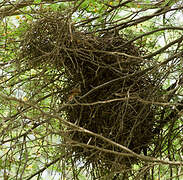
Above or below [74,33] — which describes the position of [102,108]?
below

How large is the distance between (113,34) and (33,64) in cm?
50

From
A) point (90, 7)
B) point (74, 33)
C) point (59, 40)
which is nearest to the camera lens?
point (59, 40)

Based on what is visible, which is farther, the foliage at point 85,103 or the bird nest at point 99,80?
the bird nest at point 99,80

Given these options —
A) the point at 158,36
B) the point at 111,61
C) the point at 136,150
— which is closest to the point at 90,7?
the point at 158,36

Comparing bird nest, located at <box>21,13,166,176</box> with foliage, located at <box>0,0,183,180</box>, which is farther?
bird nest, located at <box>21,13,166,176</box>

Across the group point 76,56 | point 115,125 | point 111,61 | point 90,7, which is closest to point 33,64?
point 76,56

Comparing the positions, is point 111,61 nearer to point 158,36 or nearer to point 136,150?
point 136,150

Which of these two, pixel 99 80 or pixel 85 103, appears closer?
pixel 85 103

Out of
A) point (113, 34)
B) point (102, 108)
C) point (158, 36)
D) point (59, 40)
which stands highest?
point (158, 36)

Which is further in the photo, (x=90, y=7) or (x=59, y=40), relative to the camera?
(x=90, y=7)

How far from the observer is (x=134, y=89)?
75.3 inches

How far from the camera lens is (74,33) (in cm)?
184

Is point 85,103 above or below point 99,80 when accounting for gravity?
below

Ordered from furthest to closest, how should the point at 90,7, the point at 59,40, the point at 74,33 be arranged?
1. the point at 90,7
2. the point at 74,33
3. the point at 59,40
